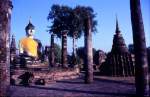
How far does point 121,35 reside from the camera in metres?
23.3

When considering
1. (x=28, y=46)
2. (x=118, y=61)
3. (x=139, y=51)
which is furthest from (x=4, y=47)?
(x=28, y=46)

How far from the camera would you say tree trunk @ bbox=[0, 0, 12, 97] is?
9.76 metres

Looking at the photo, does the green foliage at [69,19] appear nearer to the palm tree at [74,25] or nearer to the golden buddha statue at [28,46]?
the palm tree at [74,25]

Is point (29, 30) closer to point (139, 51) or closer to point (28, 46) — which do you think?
point (28, 46)

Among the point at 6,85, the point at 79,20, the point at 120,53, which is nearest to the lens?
the point at 6,85

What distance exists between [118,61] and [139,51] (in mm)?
11125

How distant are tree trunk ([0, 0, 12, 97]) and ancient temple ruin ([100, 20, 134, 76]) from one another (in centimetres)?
1256

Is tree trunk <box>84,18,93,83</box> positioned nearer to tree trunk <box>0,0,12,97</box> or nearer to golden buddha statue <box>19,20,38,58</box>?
tree trunk <box>0,0,12,97</box>

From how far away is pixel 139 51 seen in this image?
10492 millimetres

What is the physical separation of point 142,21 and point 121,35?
500 inches

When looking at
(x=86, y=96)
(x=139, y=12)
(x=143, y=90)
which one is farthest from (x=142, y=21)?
(x=86, y=96)

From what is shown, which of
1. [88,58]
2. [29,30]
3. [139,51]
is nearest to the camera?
[139,51]

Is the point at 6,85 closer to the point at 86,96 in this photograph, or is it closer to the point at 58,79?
the point at 86,96

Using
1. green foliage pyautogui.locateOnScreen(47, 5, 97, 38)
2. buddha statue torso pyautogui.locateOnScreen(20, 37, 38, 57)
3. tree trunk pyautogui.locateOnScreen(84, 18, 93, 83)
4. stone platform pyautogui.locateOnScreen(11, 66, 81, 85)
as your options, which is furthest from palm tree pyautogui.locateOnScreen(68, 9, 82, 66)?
tree trunk pyautogui.locateOnScreen(84, 18, 93, 83)
